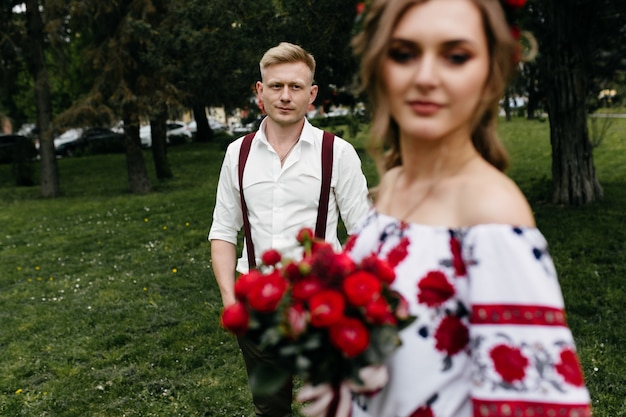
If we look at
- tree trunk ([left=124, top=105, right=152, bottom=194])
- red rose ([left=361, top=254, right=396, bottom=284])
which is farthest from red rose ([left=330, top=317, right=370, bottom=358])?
tree trunk ([left=124, top=105, right=152, bottom=194])

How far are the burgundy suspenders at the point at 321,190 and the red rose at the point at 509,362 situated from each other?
6.27 feet

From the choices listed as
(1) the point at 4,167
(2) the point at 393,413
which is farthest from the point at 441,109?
(1) the point at 4,167

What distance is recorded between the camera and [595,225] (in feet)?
29.7

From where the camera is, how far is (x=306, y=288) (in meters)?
1.36

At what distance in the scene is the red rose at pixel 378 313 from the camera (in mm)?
1299

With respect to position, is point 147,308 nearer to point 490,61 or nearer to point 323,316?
point 323,316

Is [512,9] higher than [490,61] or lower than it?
higher

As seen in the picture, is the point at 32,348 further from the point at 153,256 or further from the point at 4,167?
the point at 4,167

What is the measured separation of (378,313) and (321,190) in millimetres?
1868

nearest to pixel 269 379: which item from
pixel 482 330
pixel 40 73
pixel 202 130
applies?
pixel 482 330

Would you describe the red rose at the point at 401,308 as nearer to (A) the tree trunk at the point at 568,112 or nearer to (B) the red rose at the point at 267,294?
(B) the red rose at the point at 267,294

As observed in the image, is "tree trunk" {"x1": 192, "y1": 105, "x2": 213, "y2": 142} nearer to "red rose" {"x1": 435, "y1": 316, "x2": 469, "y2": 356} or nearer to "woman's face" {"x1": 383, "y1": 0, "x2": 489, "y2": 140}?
"woman's face" {"x1": 383, "y1": 0, "x2": 489, "y2": 140}

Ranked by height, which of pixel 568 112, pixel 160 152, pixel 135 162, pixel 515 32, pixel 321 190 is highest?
pixel 515 32

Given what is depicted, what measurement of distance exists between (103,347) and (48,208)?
10294 millimetres
